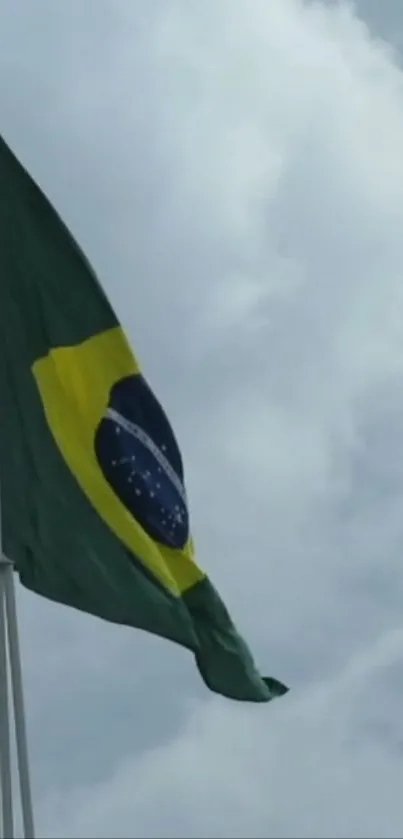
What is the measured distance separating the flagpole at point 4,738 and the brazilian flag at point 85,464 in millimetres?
700

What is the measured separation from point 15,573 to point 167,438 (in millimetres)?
3169

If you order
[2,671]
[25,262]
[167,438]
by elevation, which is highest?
[25,262]

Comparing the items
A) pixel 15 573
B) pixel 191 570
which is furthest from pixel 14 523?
pixel 191 570

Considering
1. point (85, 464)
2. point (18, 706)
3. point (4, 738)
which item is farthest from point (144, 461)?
point (4, 738)

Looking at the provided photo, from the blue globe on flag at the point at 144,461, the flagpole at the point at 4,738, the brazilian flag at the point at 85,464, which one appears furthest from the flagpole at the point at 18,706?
the blue globe on flag at the point at 144,461

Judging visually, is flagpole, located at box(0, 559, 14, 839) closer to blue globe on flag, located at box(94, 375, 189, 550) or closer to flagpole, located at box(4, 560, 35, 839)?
flagpole, located at box(4, 560, 35, 839)

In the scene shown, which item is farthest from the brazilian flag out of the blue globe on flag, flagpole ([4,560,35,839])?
flagpole ([4,560,35,839])

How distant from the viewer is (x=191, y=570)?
23.3 m

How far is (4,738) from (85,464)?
374cm

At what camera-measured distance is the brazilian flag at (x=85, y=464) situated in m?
21.9

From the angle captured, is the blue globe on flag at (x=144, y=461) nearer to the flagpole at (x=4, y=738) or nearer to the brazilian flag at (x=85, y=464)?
the brazilian flag at (x=85, y=464)

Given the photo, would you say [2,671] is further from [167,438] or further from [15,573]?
[167,438]

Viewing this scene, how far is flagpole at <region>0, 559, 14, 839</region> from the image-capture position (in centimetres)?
2000

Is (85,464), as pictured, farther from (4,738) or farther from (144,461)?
(4,738)
